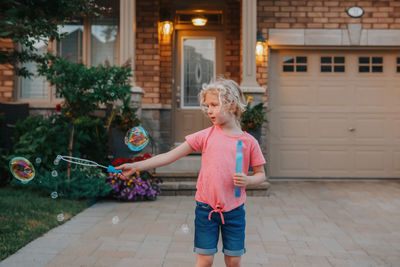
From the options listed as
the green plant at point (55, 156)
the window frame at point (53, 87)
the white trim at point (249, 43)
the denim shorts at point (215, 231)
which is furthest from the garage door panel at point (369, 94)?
the denim shorts at point (215, 231)

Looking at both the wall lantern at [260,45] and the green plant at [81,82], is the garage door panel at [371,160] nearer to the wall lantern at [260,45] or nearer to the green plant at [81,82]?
the wall lantern at [260,45]

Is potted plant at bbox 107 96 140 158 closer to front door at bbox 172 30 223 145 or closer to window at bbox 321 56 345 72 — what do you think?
front door at bbox 172 30 223 145

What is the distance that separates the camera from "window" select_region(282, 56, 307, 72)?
9117mm

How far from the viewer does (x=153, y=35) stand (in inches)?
360

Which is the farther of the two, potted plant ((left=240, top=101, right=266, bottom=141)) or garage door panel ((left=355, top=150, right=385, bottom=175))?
garage door panel ((left=355, top=150, right=385, bottom=175))

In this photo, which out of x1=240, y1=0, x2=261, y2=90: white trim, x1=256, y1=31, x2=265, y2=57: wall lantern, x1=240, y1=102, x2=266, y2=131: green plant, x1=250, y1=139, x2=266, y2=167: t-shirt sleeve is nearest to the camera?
x1=250, y1=139, x2=266, y2=167: t-shirt sleeve

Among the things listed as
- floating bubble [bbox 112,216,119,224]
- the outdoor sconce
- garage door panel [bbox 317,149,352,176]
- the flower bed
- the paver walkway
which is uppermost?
the outdoor sconce

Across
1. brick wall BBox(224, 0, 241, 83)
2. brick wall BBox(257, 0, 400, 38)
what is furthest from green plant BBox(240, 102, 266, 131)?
brick wall BBox(257, 0, 400, 38)

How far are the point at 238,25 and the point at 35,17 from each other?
513cm

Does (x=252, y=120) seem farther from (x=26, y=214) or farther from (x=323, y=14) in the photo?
(x=26, y=214)

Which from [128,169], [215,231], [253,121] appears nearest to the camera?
[128,169]

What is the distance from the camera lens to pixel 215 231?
8.82 feet

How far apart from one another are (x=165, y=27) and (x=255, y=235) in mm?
5718

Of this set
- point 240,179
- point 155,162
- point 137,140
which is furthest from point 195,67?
point 240,179
